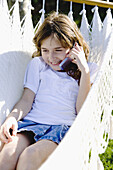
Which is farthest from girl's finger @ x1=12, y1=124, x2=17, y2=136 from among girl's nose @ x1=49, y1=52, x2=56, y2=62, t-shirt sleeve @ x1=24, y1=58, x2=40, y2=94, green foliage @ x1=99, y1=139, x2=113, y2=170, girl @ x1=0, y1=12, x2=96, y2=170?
green foliage @ x1=99, y1=139, x2=113, y2=170

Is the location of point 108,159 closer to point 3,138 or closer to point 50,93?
point 50,93

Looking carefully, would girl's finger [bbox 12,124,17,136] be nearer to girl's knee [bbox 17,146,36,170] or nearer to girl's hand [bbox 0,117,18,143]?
girl's hand [bbox 0,117,18,143]

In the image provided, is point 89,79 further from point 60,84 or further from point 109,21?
point 109,21

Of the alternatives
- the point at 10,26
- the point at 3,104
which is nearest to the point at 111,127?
the point at 3,104

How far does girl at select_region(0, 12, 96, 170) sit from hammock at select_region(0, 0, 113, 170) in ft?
0.30

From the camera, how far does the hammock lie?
1.16 metres

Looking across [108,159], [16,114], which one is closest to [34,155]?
[16,114]

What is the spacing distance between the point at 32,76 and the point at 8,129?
0.43m

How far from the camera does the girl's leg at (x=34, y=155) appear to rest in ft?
4.55

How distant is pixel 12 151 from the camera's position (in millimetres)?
1502

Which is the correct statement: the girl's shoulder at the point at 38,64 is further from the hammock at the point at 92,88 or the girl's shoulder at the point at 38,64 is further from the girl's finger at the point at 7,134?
the girl's finger at the point at 7,134

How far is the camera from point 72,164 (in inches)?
38.8

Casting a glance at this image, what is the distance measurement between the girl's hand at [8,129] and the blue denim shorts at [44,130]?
0.04m

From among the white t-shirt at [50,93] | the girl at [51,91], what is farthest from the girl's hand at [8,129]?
the white t-shirt at [50,93]
